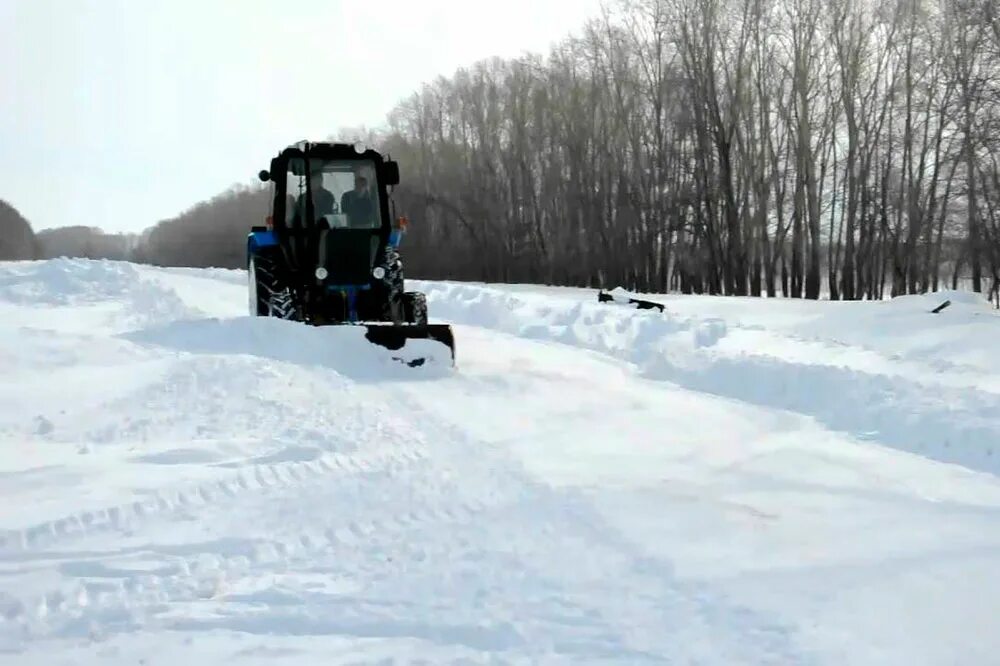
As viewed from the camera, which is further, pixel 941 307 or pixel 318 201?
pixel 941 307

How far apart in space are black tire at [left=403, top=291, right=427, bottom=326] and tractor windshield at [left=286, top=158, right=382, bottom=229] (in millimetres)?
1074

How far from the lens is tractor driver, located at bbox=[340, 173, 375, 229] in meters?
11.1

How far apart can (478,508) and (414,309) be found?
21.2ft

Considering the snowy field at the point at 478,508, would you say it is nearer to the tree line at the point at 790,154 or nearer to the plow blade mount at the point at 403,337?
the plow blade mount at the point at 403,337

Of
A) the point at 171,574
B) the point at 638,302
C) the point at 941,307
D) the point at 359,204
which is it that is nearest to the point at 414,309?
the point at 359,204

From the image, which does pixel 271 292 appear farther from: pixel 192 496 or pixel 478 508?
pixel 478 508

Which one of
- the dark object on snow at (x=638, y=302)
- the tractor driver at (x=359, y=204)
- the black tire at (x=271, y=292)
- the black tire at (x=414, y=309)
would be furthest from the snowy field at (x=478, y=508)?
the dark object on snow at (x=638, y=302)

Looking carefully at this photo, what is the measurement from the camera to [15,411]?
21.1 ft

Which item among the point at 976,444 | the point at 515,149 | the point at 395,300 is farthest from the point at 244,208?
the point at 976,444

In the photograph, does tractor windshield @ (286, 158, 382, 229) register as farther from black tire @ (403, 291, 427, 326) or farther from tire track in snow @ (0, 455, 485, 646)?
tire track in snow @ (0, 455, 485, 646)

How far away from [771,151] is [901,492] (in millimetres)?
29666

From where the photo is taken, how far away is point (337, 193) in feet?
36.7

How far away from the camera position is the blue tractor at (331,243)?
35.2 feet

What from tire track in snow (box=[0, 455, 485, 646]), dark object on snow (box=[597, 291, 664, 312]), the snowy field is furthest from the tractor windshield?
tire track in snow (box=[0, 455, 485, 646])
